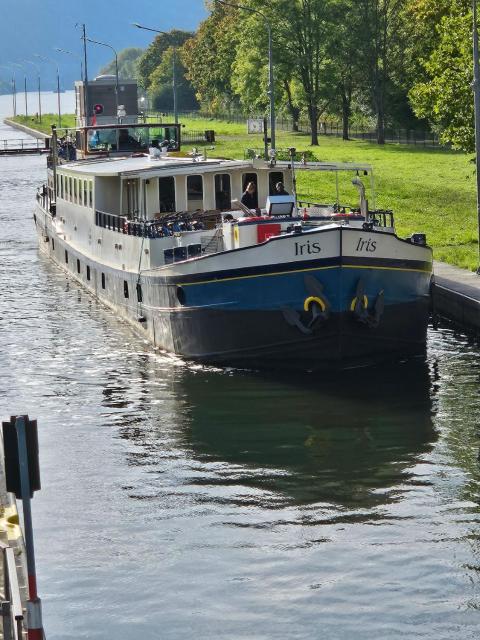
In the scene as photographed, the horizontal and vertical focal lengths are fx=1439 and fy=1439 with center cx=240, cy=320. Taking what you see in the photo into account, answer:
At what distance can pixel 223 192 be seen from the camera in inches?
1314

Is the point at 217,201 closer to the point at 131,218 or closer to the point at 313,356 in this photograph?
the point at 131,218

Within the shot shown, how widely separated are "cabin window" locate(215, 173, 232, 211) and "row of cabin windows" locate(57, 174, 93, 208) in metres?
5.76

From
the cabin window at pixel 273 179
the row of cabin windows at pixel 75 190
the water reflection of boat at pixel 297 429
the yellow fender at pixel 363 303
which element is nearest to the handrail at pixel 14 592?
the water reflection of boat at pixel 297 429

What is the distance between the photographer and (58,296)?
133 ft

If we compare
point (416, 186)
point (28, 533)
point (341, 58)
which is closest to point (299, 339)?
point (28, 533)

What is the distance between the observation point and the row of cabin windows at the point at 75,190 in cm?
3888

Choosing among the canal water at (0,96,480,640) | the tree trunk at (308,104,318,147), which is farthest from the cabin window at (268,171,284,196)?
the tree trunk at (308,104,318,147)

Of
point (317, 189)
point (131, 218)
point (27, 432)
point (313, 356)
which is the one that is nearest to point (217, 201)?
point (131, 218)

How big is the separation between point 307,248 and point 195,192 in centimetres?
748

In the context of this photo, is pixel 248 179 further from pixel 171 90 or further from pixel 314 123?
pixel 171 90

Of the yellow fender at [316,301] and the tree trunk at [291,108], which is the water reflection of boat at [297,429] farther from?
the tree trunk at [291,108]

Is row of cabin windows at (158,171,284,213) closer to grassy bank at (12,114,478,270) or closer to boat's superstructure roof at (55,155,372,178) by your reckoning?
boat's superstructure roof at (55,155,372,178)

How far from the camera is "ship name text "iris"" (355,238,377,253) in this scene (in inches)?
1041

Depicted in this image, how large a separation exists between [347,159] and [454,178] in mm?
17339
